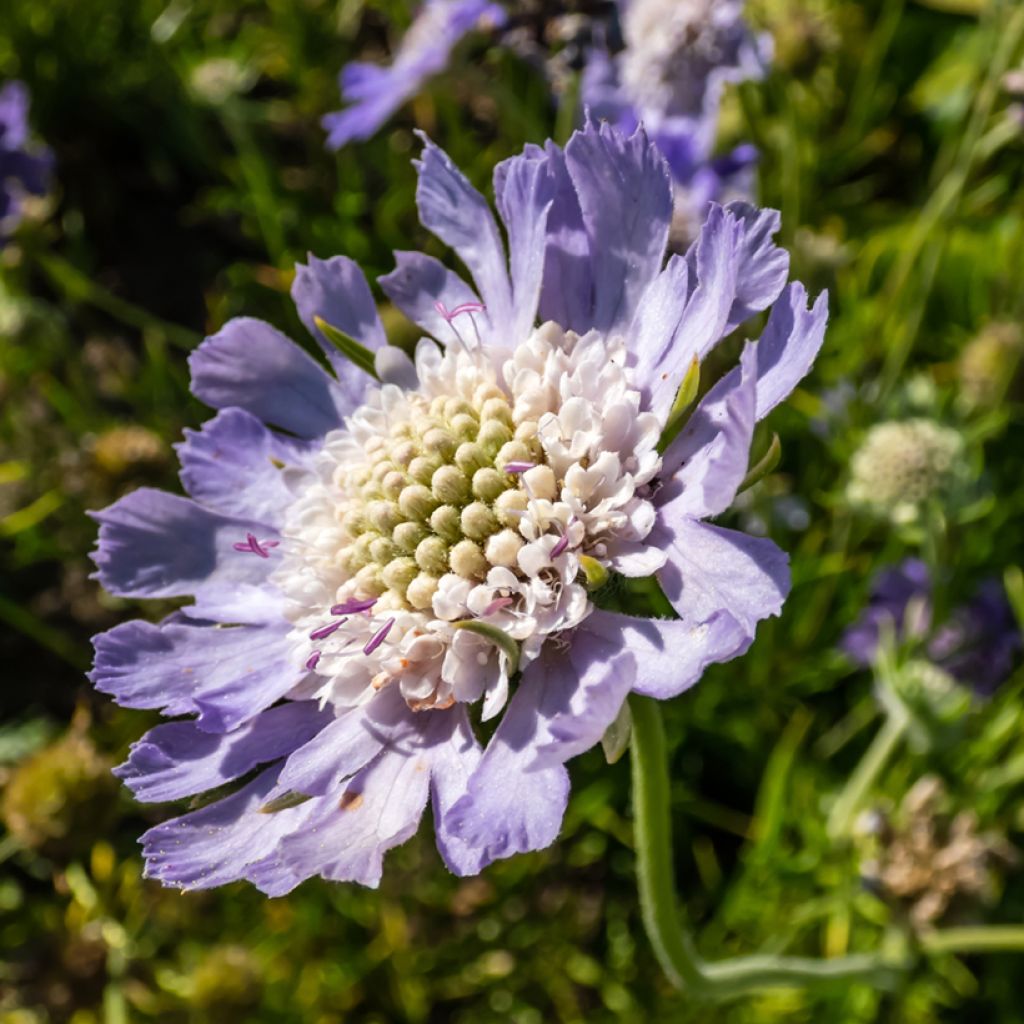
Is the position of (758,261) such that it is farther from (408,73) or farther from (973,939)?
(408,73)

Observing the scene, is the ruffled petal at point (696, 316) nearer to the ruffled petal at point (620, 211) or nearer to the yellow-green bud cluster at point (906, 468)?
the ruffled petal at point (620, 211)

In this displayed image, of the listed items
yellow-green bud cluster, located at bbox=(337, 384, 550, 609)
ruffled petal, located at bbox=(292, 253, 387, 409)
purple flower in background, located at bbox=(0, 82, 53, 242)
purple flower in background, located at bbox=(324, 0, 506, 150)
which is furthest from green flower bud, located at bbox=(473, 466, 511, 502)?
purple flower in background, located at bbox=(0, 82, 53, 242)

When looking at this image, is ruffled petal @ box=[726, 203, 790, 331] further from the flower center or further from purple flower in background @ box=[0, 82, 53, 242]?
purple flower in background @ box=[0, 82, 53, 242]

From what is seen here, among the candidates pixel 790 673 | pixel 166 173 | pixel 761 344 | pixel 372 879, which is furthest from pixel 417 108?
pixel 372 879

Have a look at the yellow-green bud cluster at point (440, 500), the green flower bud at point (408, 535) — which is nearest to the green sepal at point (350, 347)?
the yellow-green bud cluster at point (440, 500)

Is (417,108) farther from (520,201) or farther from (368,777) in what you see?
(368,777)

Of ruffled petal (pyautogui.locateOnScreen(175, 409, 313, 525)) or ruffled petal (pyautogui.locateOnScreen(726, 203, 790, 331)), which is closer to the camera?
ruffled petal (pyautogui.locateOnScreen(726, 203, 790, 331))
